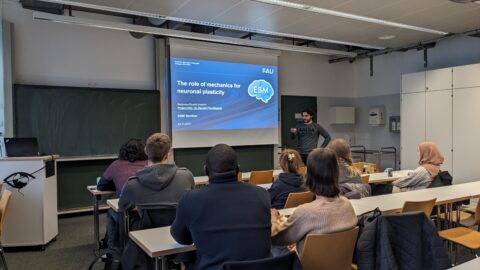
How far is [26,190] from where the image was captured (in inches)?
159

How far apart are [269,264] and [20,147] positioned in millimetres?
3769

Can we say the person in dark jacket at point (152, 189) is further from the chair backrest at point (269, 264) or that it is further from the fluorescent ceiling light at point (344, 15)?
the fluorescent ceiling light at point (344, 15)

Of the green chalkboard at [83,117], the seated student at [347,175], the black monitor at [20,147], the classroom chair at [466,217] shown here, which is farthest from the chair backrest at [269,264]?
the green chalkboard at [83,117]

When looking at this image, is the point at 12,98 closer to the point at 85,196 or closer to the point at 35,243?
the point at 85,196

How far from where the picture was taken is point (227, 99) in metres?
6.78

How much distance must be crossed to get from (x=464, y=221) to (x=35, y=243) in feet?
14.9

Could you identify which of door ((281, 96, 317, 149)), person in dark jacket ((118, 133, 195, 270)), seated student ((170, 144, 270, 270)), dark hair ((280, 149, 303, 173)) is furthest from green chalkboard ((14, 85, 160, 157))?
seated student ((170, 144, 270, 270))

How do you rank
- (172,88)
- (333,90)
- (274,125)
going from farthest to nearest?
(333,90) → (274,125) → (172,88)

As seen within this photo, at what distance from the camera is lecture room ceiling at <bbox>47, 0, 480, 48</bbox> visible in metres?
4.68

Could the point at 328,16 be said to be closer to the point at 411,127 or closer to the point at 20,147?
the point at 411,127

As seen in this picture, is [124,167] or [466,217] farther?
[466,217]

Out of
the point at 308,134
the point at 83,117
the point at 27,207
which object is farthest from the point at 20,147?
the point at 308,134

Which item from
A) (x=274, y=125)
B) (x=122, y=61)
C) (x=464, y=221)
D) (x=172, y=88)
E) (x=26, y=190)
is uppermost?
(x=122, y=61)

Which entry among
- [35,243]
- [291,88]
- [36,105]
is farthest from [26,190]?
[291,88]
